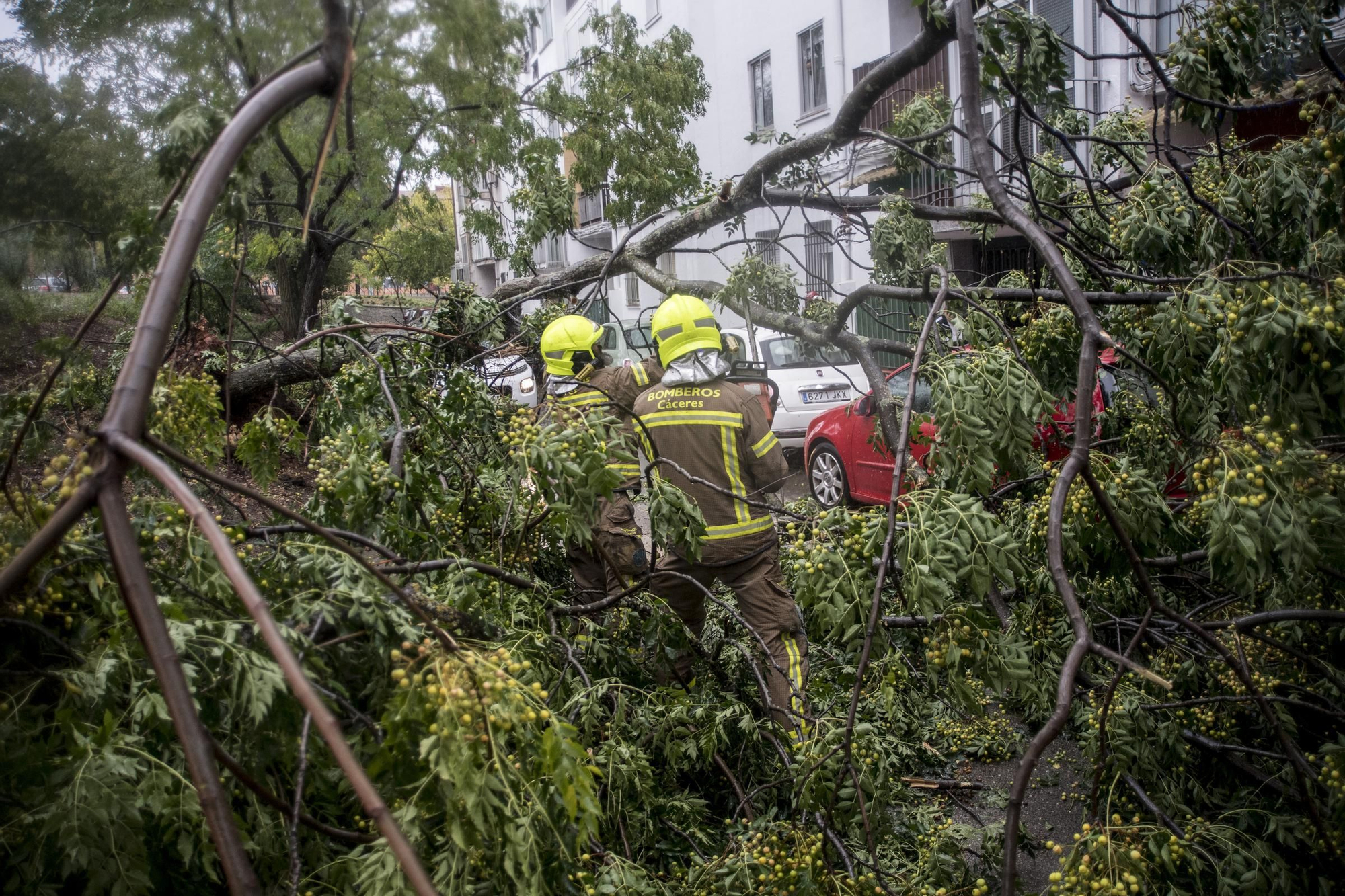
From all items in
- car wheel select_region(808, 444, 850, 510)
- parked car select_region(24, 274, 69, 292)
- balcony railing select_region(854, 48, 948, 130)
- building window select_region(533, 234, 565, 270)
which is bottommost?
car wheel select_region(808, 444, 850, 510)

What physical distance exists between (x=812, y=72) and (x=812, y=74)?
0.03 metres

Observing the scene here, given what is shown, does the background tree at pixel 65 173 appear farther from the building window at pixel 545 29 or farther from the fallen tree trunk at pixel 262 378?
the fallen tree trunk at pixel 262 378

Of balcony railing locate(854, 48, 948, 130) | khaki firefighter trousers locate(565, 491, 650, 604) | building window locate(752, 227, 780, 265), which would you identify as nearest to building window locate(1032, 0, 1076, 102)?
balcony railing locate(854, 48, 948, 130)

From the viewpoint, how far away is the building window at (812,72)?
1608 cm

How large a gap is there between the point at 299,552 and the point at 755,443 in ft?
8.65

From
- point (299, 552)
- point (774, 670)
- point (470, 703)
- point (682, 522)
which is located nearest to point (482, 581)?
point (682, 522)

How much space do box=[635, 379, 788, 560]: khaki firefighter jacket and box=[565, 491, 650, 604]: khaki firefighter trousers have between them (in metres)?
0.34

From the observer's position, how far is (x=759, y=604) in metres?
4.64

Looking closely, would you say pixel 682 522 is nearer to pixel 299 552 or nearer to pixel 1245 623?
pixel 299 552

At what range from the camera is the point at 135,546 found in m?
0.89

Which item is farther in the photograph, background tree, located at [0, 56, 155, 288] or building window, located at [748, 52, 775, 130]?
building window, located at [748, 52, 775, 130]

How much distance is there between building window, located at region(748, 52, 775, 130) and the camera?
17203mm

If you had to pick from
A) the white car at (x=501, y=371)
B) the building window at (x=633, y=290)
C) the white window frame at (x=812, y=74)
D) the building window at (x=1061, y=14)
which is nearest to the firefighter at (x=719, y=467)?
the white car at (x=501, y=371)

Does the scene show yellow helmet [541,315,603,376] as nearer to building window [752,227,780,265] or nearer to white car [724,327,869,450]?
building window [752,227,780,265]
